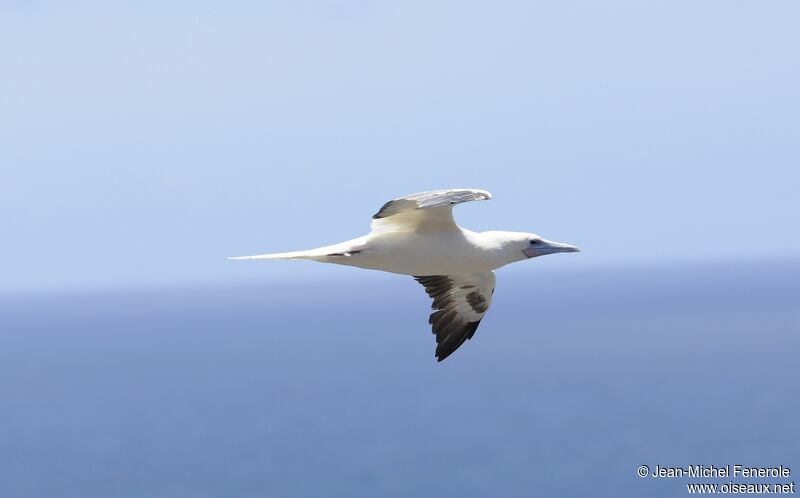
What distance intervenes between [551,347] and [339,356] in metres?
31.2

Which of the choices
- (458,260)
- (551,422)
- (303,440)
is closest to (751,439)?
(551,422)

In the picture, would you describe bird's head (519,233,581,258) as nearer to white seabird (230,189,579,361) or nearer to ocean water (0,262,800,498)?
white seabird (230,189,579,361)

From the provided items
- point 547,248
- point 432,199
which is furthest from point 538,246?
point 432,199

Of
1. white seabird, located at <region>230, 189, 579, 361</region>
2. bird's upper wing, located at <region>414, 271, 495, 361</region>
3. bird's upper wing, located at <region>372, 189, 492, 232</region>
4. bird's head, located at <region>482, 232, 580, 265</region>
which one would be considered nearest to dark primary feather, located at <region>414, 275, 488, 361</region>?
bird's upper wing, located at <region>414, 271, 495, 361</region>

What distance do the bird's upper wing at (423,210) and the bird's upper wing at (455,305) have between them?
216 cm

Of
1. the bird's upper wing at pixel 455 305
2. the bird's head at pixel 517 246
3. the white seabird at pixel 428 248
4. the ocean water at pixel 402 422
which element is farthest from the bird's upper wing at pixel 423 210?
the ocean water at pixel 402 422

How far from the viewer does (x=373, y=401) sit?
11900 cm

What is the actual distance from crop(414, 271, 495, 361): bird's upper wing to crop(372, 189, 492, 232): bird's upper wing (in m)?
2.16

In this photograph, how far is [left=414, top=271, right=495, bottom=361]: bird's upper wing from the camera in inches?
729

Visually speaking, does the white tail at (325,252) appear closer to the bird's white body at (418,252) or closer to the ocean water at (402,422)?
the bird's white body at (418,252)

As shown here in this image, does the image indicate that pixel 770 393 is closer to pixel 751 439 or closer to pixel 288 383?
pixel 751 439

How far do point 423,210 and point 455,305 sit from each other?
10.3ft

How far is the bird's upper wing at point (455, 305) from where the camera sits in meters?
18.5

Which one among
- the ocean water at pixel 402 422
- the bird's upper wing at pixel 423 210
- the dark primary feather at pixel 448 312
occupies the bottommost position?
the ocean water at pixel 402 422
